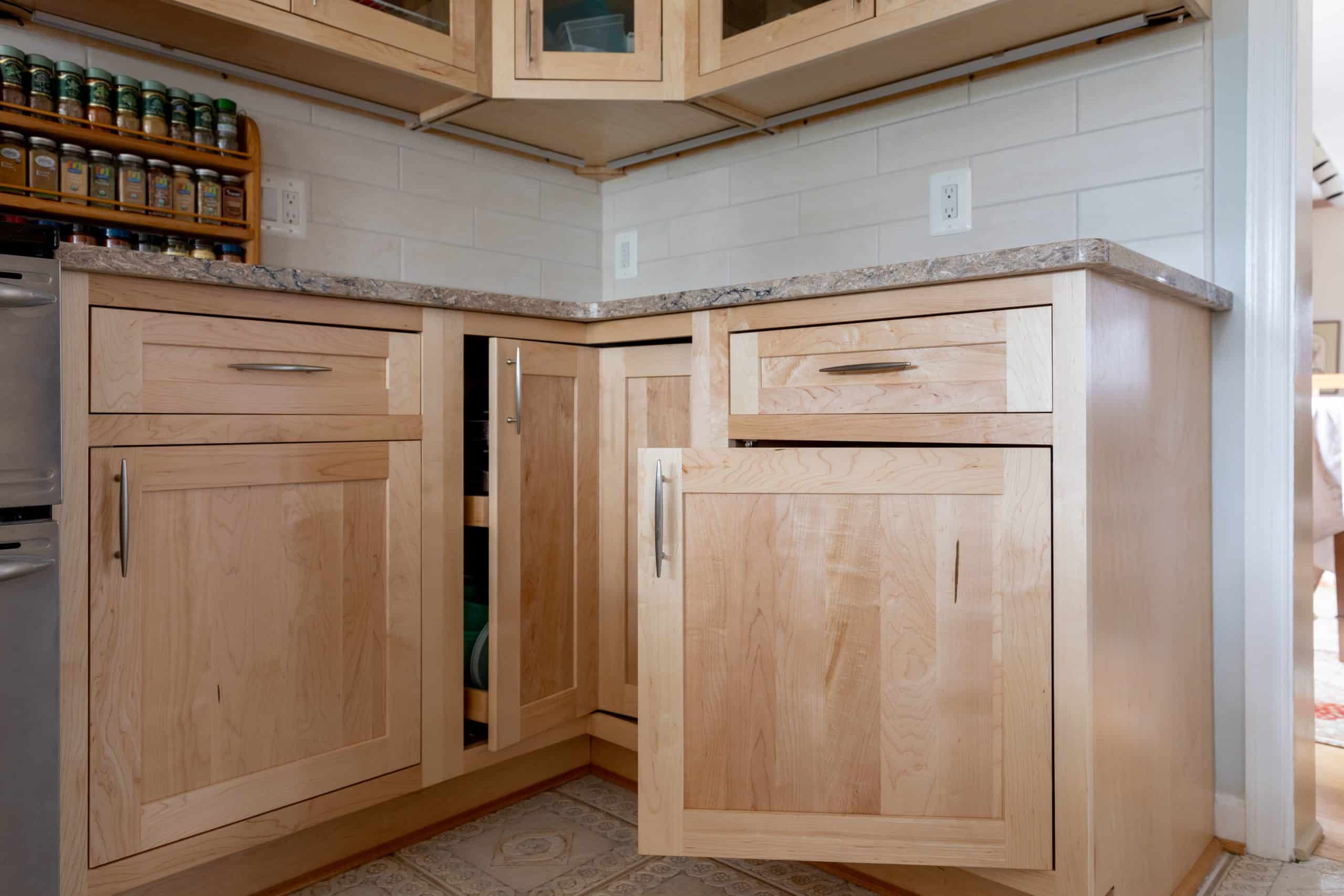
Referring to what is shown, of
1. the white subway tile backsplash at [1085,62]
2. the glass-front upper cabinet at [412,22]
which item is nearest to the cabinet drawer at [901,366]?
the white subway tile backsplash at [1085,62]

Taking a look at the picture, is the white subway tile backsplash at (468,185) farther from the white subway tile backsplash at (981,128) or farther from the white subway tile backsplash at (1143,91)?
the white subway tile backsplash at (1143,91)

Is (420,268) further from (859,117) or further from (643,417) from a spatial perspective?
(859,117)

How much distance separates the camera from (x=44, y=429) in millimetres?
971

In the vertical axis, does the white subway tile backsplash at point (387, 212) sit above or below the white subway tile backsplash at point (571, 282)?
above

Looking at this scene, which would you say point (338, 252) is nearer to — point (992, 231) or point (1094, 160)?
point (992, 231)

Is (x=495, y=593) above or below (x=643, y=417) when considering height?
below

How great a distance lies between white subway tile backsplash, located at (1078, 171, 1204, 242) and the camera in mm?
1500

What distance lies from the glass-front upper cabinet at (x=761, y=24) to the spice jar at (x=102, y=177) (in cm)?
42

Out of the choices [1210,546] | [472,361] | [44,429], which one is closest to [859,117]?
[472,361]

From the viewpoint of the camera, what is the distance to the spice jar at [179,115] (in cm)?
153

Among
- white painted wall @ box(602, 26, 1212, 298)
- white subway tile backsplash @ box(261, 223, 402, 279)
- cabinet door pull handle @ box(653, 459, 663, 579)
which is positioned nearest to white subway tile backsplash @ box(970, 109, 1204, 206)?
white painted wall @ box(602, 26, 1212, 298)

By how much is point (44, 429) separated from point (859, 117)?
1601 mm

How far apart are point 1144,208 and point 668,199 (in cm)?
115

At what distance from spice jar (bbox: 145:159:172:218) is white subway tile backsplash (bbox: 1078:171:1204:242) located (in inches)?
63.5
